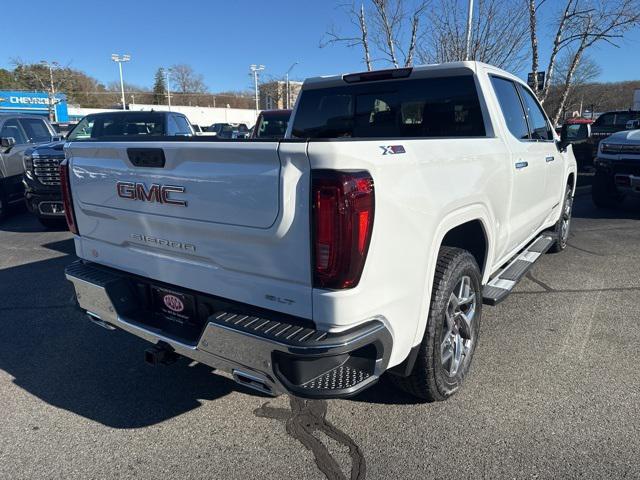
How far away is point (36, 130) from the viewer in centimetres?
1057

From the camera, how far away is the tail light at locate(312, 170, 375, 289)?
77.4 inches

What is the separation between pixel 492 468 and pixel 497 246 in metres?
1.59

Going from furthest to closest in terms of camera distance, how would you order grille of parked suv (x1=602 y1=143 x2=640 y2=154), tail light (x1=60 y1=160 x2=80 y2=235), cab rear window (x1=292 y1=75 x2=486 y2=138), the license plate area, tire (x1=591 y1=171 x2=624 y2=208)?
tire (x1=591 y1=171 x2=624 y2=208) < grille of parked suv (x1=602 y1=143 x2=640 y2=154) < cab rear window (x1=292 y1=75 x2=486 y2=138) < tail light (x1=60 y1=160 x2=80 y2=235) < the license plate area

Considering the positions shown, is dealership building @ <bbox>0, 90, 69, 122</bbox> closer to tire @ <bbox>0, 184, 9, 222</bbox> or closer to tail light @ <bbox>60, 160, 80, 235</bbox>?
tire @ <bbox>0, 184, 9, 222</bbox>

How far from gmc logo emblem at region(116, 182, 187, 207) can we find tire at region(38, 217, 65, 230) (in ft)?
20.6

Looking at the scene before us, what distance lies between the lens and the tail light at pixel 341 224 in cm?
197

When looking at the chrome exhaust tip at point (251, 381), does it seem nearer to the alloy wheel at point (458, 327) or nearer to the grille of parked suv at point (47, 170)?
the alloy wheel at point (458, 327)

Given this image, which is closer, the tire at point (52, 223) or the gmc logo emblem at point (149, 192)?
the gmc logo emblem at point (149, 192)

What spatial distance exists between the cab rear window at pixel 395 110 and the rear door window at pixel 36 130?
8.33 m

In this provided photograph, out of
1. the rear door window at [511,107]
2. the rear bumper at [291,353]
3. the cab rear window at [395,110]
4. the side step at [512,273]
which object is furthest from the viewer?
the rear door window at [511,107]

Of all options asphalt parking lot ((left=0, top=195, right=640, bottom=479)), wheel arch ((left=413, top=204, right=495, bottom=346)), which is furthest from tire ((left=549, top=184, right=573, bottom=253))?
wheel arch ((left=413, top=204, right=495, bottom=346))

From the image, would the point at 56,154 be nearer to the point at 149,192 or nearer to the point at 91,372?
the point at 91,372

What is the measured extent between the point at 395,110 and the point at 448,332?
1.97 m

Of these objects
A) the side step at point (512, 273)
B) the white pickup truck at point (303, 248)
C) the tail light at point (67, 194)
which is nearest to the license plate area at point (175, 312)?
the white pickup truck at point (303, 248)
